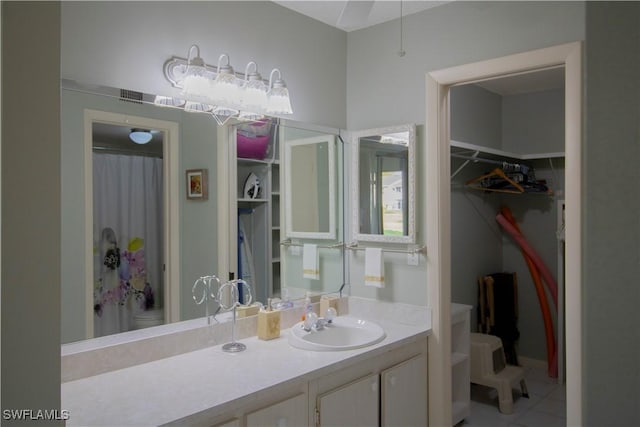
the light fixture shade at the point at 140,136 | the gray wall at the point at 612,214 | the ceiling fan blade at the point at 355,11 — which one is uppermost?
the ceiling fan blade at the point at 355,11

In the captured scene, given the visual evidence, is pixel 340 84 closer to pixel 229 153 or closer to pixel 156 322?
pixel 229 153

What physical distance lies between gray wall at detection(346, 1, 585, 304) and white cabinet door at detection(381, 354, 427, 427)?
383 mm

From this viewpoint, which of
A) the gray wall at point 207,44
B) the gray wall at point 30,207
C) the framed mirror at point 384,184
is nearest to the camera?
the gray wall at point 30,207

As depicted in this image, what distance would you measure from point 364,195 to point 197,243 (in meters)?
1.07

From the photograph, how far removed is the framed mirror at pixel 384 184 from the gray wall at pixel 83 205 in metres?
0.94

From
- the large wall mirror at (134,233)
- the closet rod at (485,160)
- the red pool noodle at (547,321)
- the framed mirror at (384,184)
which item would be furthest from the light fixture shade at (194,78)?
the red pool noodle at (547,321)

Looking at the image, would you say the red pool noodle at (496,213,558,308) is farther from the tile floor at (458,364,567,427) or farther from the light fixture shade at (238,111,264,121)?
the light fixture shade at (238,111,264,121)

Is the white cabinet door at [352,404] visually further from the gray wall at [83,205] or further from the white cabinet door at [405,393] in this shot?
the gray wall at [83,205]

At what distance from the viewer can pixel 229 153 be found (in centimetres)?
219

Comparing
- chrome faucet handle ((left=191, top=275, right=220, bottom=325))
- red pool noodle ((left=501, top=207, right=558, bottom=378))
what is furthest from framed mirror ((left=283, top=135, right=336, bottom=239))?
red pool noodle ((left=501, top=207, right=558, bottom=378))

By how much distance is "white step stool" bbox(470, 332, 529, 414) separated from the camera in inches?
123

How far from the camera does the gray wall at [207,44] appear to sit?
1705 mm

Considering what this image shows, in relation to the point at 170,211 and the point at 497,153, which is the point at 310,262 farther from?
the point at 497,153

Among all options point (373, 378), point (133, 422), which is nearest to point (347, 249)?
point (373, 378)
